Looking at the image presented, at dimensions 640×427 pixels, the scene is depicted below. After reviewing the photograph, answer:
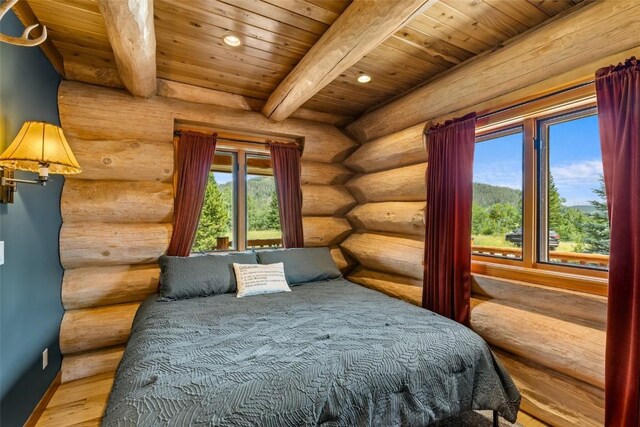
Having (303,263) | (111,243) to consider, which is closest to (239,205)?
(303,263)

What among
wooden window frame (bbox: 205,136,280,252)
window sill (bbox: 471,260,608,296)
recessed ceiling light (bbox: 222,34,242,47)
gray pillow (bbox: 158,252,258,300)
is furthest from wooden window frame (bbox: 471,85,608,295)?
wooden window frame (bbox: 205,136,280,252)

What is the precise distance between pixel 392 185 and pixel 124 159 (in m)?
2.64

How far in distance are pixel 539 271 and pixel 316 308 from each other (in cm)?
160

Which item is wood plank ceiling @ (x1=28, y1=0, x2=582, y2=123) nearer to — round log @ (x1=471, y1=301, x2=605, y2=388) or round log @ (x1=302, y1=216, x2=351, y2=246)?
round log @ (x1=302, y1=216, x2=351, y2=246)

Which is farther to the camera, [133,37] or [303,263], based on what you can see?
[303,263]

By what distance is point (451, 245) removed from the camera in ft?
8.26

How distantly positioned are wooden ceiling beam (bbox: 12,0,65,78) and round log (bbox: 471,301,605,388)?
3.56 m

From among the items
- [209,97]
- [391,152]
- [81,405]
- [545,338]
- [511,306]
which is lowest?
[81,405]

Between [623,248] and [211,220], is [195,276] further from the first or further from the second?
[623,248]

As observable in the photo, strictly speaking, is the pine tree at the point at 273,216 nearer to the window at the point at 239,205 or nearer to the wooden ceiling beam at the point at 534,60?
the window at the point at 239,205

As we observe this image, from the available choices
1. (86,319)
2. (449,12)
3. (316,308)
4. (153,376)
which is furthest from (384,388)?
(86,319)

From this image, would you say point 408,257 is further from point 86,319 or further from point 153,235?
point 86,319

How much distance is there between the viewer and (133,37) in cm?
180

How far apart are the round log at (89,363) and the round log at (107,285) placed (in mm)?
411
